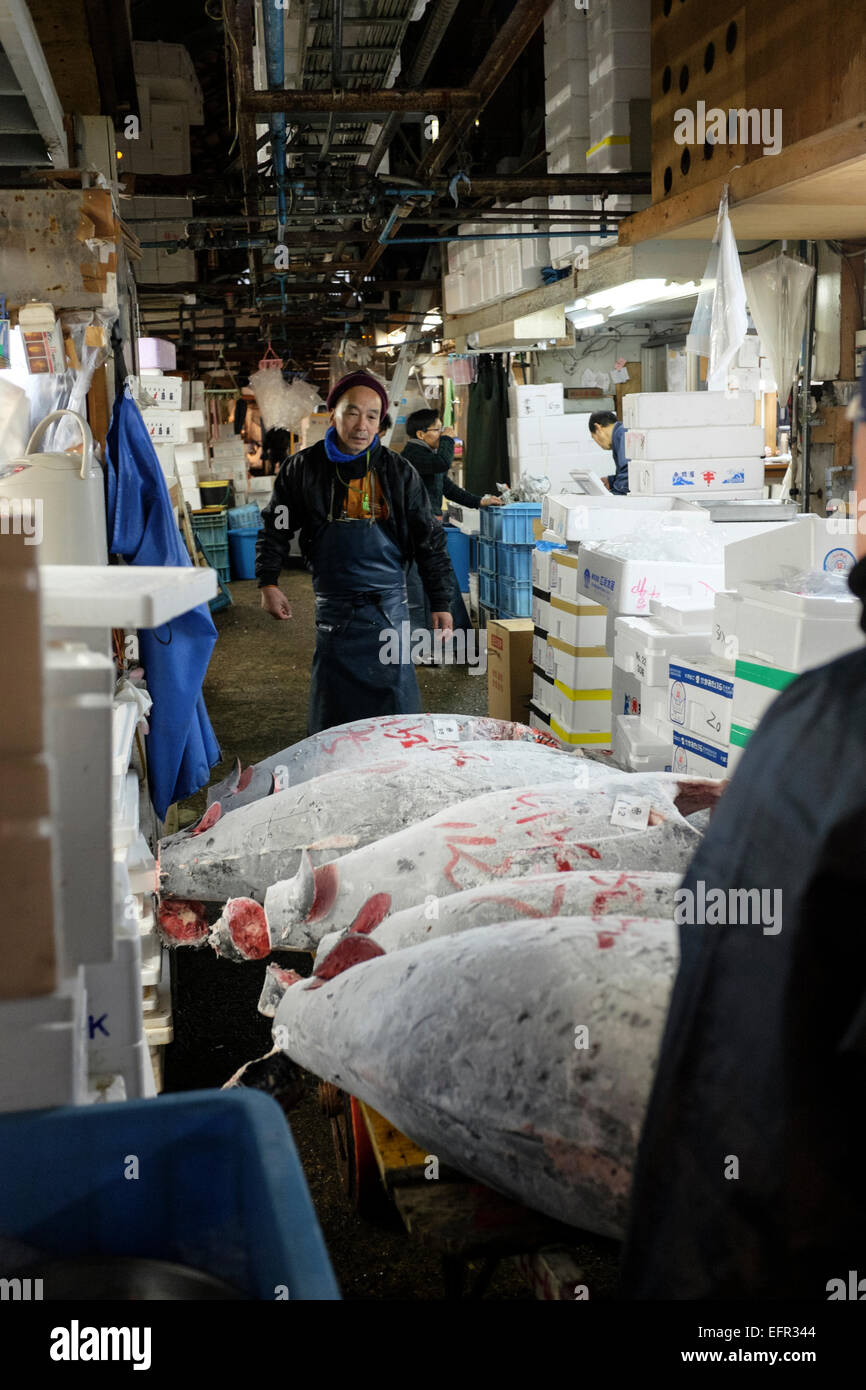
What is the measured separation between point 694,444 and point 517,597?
3395 millimetres

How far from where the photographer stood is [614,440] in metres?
9.20

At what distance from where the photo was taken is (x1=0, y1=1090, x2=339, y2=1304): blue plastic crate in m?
1.30

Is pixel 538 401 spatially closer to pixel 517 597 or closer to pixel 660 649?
pixel 517 597

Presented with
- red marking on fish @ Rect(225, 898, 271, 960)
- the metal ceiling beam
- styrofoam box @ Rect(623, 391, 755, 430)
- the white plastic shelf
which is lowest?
red marking on fish @ Rect(225, 898, 271, 960)

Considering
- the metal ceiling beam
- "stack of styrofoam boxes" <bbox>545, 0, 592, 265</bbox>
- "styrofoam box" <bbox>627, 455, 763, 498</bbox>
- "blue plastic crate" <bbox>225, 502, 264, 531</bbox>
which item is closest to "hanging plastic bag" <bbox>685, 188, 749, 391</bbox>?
"styrofoam box" <bbox>627, 455, 763, 498</bbox>

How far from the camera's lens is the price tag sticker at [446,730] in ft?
11.9

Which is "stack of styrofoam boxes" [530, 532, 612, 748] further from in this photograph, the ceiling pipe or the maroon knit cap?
the ceiling pipe

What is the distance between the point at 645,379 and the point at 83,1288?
40.0 ft

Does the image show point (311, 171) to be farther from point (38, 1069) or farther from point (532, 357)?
point (38, 1069)

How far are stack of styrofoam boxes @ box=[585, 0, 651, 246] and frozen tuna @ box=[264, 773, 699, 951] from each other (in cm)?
496

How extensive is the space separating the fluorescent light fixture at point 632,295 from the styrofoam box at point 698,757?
13.3 feet

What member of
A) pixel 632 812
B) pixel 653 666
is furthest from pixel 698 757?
pixel 632 812

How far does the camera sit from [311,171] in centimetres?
712
